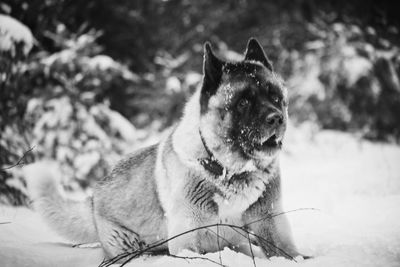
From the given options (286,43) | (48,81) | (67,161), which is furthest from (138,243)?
(286,43)

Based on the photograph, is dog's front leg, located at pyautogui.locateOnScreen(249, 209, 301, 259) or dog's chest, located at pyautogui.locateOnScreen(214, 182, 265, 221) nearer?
dog's chest, located at pyautogui.locateOnScreen(214, 182, 265, 221)

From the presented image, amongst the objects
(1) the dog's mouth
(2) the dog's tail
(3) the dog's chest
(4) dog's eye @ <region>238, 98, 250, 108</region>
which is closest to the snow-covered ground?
(2) the dog's tail

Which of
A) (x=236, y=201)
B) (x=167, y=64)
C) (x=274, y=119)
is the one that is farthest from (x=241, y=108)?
(x=167, y=64)

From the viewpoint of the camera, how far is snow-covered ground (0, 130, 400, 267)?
2102 mm

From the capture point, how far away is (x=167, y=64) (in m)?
8.92

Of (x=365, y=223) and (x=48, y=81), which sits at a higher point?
(x=48, y=81)

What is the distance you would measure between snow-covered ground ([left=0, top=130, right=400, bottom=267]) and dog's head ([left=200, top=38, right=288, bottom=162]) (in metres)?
0.78

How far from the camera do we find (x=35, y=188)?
2961 mm

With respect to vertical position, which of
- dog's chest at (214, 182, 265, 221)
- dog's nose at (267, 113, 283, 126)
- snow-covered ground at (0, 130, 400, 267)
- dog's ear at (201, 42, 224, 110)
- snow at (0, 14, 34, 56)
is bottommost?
snow-covered ground at (0, 130, 400, 267)

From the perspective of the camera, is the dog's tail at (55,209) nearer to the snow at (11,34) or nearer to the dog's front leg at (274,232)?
the dog's front leg at (274,232)

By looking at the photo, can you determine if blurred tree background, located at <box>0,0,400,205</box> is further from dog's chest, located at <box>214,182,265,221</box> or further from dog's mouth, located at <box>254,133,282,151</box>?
dog's mouth, located at <box>254,133,282,151</box>

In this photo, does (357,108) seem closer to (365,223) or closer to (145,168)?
(365,223)

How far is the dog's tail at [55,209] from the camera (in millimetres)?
2906

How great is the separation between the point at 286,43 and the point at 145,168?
357 inches
